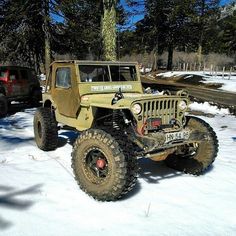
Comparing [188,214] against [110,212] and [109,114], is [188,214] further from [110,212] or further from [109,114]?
[109,114]

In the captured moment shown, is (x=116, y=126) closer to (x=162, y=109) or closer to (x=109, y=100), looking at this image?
(x=109, y=100)

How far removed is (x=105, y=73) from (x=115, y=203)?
9.88 ft

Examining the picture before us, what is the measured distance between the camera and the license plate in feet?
19.2

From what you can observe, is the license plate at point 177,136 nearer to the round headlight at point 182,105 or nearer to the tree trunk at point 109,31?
the round headlight at point 182,105

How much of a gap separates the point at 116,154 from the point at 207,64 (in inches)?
2294

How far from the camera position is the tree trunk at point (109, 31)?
1340 centimetres

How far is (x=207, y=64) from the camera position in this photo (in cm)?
6097

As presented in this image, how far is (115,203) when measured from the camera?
535 cm

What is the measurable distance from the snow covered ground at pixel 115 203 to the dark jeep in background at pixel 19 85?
7878mm

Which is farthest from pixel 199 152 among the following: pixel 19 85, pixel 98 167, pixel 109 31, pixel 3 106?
pixel 19 85

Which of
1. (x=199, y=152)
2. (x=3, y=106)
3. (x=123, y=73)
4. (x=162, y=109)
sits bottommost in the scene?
(x=3, y=106)

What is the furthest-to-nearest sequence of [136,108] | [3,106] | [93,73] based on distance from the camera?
[3,106]
[93,73]
[136,108]

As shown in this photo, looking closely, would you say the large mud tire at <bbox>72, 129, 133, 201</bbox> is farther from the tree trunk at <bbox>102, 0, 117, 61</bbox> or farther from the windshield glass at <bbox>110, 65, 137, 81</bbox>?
the tree trunk at <bbox>102, 0, 117, 61</bbox>

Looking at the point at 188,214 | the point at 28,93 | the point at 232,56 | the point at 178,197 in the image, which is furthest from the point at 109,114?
the point at 232,56
